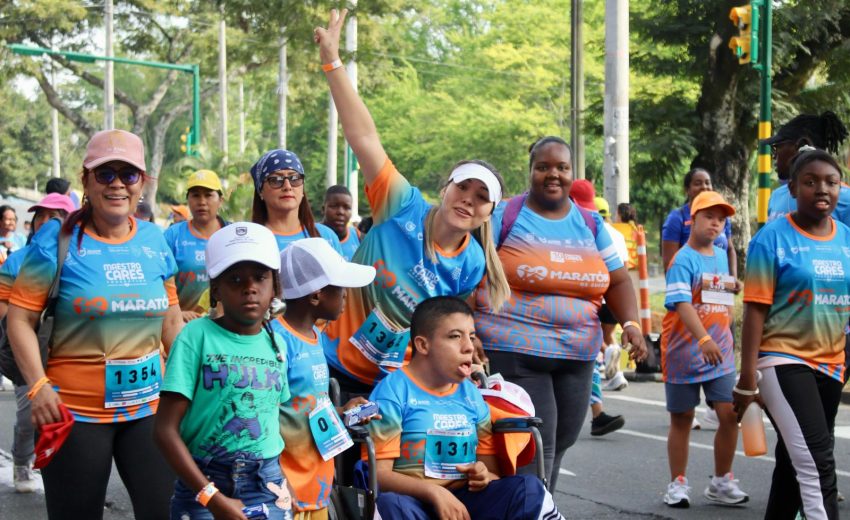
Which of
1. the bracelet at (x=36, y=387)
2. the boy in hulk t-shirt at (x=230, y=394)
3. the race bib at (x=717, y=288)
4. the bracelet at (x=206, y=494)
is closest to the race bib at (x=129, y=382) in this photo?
the bracelet at (x=36, y=387)

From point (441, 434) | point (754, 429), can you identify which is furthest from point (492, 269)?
point (754, 429)

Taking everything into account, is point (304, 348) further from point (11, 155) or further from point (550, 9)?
point (11, 155)

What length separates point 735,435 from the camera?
8.01 meters

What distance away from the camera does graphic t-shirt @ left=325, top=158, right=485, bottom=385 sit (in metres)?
5.36

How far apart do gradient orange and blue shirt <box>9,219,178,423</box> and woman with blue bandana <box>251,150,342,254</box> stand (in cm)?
115

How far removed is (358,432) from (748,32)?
12.7m

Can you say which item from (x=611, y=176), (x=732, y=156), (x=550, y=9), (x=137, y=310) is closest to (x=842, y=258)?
(x=137, y=310)

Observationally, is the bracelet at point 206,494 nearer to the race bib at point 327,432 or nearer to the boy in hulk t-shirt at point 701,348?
the race bib at point 327,432

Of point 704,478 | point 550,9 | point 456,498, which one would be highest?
point 550,9

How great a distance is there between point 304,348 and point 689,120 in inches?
740

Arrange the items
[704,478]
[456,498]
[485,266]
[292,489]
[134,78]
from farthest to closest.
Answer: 1. [134,78]
2. [704,478]
3. [485,266]
4. [456,498]
5. [292,489]

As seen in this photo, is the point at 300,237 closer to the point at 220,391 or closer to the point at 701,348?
the point at 220,391

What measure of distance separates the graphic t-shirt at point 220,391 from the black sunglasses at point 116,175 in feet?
3.76

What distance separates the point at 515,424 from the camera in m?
5.35
